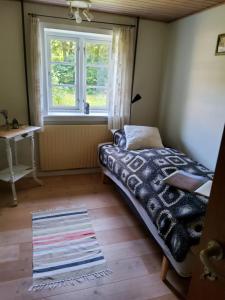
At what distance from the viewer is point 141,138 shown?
9.71 ft

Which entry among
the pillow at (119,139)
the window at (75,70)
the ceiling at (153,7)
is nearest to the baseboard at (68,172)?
the pillow at (119,139)

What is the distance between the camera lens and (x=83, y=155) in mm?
3383

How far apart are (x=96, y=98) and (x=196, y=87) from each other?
1408 mm

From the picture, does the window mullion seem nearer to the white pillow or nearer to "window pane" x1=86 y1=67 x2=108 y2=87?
"window pane" x1=86 y1=67 x2=108 y2=87

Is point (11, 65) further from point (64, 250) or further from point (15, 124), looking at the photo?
point (64, 250)

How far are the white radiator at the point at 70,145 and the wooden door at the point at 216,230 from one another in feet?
8.83

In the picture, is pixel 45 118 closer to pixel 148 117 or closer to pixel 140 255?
pixel 148 117

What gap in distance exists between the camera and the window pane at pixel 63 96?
3.17m

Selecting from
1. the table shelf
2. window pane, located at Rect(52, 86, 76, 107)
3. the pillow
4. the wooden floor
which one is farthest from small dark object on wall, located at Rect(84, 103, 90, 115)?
the table shelf

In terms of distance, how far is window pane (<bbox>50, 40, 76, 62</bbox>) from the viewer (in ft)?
9.84

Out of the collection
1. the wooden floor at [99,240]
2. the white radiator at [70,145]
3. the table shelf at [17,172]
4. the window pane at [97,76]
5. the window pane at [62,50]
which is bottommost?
the wooden floor at [99,240]

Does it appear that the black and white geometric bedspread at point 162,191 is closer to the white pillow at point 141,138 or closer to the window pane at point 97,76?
the white pillow at point 141,138

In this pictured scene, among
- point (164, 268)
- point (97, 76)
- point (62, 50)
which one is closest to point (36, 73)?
point (62, 50)

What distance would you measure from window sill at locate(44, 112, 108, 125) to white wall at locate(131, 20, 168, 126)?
517 millimetres
